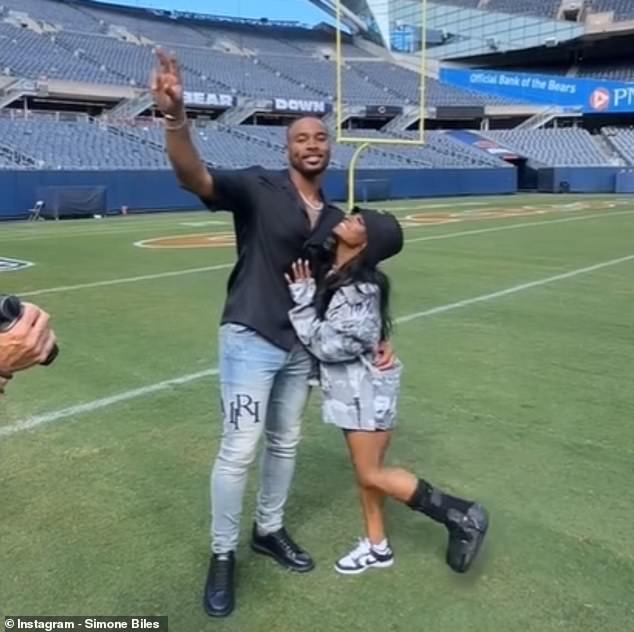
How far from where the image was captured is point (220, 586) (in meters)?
2.64

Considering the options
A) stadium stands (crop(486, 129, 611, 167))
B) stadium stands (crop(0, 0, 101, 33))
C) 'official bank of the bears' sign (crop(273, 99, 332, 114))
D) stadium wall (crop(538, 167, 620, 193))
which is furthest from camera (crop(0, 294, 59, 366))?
stadium stands (crop(0, 0, 101, 33))

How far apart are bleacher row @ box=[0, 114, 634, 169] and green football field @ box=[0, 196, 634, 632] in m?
12.2

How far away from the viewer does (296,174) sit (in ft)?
8.96

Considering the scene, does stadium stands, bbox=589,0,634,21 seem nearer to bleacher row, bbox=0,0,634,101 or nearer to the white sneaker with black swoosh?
bleacher row, bbox=0,0,634,101

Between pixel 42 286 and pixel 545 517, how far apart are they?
24.1 ft

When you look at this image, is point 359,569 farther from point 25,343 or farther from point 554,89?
point 554,89

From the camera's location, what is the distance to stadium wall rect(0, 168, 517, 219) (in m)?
20.4

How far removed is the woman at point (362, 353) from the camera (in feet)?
8.65

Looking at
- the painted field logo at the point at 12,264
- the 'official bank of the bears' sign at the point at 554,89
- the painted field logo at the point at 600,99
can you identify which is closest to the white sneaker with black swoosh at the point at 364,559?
the painted field logo at the point at 12,264

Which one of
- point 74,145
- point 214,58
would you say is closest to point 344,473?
point 74,145

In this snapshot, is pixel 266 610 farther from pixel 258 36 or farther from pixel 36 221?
pixel 258 36

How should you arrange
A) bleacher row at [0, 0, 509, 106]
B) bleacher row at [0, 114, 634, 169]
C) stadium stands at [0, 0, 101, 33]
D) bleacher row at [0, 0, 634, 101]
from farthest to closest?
stadium stands at [0, 0, 101, 33], bleacher row at [0, 0, 634, 101], bleacher row at [0, 0, 509, 106], bleacher row at [0, 114, 634, 169]

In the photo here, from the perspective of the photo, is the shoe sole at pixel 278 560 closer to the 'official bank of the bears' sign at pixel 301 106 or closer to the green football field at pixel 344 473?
the green football field at pixel 344 473

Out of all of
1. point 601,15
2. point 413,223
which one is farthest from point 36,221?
point 601,15
